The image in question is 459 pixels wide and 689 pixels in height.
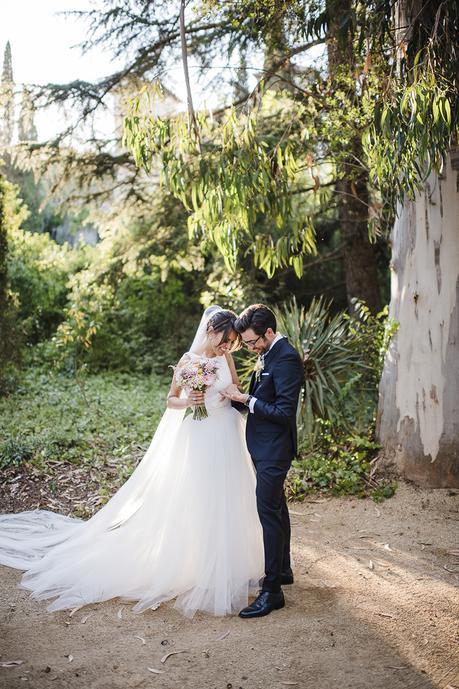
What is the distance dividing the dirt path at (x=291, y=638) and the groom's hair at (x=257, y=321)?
196 centimetres

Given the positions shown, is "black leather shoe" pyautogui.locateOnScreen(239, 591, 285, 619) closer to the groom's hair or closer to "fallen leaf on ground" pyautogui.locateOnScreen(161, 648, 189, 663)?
"fallen leaf on ground" pyautogui.locateOnScreen(161, 648, 189, 663)

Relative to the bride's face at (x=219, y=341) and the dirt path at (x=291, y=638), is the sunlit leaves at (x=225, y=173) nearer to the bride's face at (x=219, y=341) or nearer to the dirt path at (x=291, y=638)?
the bride's face at (x=219, y=341)

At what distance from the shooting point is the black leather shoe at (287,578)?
4.91 metres

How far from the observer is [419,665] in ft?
12.4

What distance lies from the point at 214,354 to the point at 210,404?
42 centimetres

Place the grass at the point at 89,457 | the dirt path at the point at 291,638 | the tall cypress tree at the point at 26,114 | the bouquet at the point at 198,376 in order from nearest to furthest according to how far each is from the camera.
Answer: the dirt path at the point at 291,638 < the bouquet at the point at 198,376 < the grass at the point at 89,457 < the tall cypress tree at the point at 26,114

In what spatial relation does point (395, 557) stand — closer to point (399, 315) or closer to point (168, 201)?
point (399, 315)

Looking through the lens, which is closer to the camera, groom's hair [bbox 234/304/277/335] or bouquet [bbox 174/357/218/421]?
groom's hair [bbox 234/304/277/335]

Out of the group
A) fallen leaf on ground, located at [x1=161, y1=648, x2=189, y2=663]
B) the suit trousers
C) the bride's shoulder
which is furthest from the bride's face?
fallen leaf on ground, located at [x1=161, y1=648, x2=189, y2=663]

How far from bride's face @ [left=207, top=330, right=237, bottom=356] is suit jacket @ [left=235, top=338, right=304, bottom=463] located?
1.79 ft

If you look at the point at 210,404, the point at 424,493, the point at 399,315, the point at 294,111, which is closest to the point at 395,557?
the point at 424,493

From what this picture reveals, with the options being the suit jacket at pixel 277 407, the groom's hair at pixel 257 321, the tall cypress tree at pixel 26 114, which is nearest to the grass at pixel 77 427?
the suit jacket at pixel 277 407

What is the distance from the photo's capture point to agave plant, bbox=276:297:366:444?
24.9ft

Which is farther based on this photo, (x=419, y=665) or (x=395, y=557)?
(x=395, y=557)
